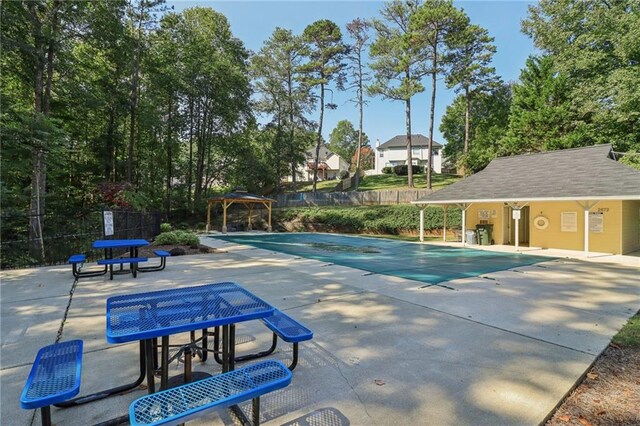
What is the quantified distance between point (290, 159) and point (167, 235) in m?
21.7

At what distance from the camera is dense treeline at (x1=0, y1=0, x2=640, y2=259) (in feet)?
48.7

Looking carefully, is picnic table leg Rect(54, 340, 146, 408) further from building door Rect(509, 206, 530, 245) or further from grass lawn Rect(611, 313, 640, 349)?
building door Rect(509, 206, 530, 245)

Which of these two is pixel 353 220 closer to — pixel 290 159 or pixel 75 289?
pixel 290 159

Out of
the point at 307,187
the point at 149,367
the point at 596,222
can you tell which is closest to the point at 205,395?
the point at 149,367

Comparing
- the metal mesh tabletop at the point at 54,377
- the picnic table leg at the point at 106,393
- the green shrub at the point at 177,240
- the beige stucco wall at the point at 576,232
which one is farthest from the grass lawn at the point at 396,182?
the metal mesh tabletop at the point at 54,377

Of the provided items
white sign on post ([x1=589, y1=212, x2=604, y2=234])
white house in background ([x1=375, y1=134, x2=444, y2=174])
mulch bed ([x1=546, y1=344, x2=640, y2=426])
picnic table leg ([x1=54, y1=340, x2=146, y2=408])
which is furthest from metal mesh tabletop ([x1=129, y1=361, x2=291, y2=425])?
white house in background ([x1=375, y1=134, x2=444, y2=174])

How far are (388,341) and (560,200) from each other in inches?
450

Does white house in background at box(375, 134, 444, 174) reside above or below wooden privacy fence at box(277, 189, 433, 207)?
above

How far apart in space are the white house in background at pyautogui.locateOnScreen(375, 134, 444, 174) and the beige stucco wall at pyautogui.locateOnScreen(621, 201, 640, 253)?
32598 millimetres

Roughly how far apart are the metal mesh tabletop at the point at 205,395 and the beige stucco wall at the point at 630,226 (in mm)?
15311

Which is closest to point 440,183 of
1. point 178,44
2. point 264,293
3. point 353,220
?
point 353,220

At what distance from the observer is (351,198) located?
1139 inches

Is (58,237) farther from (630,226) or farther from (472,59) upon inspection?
(472,59)

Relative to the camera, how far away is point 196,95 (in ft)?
86.9
